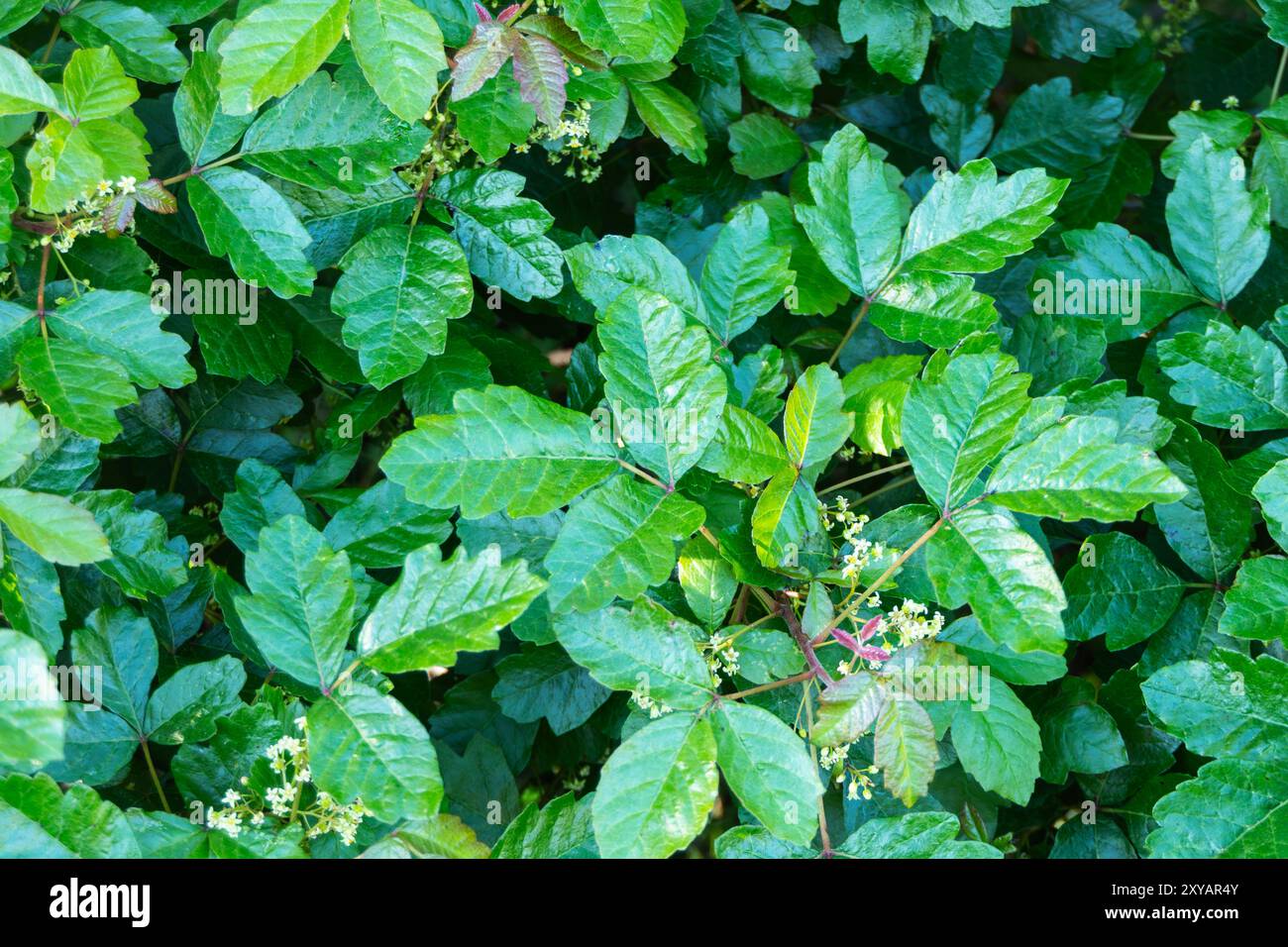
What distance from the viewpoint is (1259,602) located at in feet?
5.30

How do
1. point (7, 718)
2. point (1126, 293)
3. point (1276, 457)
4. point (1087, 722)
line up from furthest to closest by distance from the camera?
point (1126, 293) → point (1087, 722) → point (1276, 457) → point (7, 718)

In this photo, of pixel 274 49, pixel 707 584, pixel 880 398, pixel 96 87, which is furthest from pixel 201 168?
pixel 880 398

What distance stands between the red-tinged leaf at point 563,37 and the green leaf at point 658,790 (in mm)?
988

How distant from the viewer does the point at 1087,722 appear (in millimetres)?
1874

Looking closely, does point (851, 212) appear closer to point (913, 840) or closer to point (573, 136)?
point (573, 136)

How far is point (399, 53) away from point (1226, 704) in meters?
1.50

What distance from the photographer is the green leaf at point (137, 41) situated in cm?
177

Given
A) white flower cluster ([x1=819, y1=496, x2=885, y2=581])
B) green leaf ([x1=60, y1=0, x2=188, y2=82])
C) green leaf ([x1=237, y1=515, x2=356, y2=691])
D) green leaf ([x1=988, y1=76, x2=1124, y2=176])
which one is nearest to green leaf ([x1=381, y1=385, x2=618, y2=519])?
green leaf ([x1=237, y1=515, x2=356, y2=691])

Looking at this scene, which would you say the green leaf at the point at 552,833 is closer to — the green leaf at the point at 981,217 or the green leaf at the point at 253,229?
the green leaf at the point at 253,229

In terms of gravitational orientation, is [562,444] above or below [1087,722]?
above

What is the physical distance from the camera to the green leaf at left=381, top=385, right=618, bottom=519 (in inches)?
57.2
